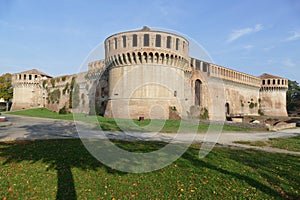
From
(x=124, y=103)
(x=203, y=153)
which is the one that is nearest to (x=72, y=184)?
(x=203, y=153)

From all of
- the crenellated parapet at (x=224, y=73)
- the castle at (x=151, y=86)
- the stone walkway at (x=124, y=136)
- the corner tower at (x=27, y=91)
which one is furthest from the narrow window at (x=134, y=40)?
the corner tower at (x=27, y=91)

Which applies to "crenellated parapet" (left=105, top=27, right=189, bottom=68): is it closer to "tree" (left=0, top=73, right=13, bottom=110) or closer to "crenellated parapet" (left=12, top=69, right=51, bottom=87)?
"crenellated parapet" (left=12, top=69, right=51, bottom=87)

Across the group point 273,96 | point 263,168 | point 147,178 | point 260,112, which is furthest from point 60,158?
point 273,96

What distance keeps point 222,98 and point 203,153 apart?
33940mm

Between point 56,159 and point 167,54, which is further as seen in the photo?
point 167,54

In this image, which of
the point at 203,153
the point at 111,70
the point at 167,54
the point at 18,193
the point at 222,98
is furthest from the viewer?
the point at 222,98

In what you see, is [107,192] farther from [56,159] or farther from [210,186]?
[56,159]

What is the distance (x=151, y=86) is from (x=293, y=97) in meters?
57.2

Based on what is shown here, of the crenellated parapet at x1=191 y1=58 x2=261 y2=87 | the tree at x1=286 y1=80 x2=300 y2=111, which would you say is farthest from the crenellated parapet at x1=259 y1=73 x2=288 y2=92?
the tree at x1=286 y1=80 x2=300 y2=111

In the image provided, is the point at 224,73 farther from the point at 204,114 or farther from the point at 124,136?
the point at 124,136

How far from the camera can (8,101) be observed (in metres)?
54.7

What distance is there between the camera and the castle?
25062 mm

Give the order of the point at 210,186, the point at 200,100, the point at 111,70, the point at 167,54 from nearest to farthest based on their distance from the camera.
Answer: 1. the point at 210,186
2. the point at 167,54
3. the point at 111,70
4. the point at 200,100

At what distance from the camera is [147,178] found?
612 cm
